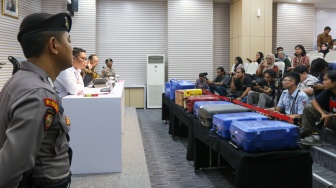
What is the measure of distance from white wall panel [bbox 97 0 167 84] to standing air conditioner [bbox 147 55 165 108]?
548mm

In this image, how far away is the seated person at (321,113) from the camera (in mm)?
3264

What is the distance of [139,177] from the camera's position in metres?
3.04

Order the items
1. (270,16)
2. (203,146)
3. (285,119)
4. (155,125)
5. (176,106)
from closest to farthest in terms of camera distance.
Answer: (285,119)
(203,146)
(176,106)
(155,125)
(270,16)

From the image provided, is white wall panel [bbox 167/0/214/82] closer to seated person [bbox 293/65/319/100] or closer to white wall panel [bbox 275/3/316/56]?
white wall panel [bbox 275/3/316/56]

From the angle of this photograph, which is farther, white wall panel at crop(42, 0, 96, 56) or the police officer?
white wall panel at crop(42, 0, 96, 56)

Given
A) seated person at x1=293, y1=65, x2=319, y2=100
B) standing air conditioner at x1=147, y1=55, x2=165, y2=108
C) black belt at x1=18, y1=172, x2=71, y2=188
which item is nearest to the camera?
black belt at x1=18, y1=172, x2=71, y2=188

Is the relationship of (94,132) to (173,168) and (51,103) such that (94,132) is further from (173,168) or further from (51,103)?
(51,103)

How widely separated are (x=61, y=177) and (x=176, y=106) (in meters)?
3.55

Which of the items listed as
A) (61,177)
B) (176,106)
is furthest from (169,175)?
(61,177)

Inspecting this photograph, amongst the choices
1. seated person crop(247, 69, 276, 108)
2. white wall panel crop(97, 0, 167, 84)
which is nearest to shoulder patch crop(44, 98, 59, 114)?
seated person crop(247, 69, 276, 108)

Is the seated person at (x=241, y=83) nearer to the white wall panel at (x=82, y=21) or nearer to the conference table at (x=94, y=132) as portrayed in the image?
the conference table at (x=94, y=132)

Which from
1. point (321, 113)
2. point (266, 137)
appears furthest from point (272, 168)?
point (321, 113)

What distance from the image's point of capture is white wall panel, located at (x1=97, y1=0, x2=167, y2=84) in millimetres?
8875

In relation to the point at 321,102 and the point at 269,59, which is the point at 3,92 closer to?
the point at 321,102
